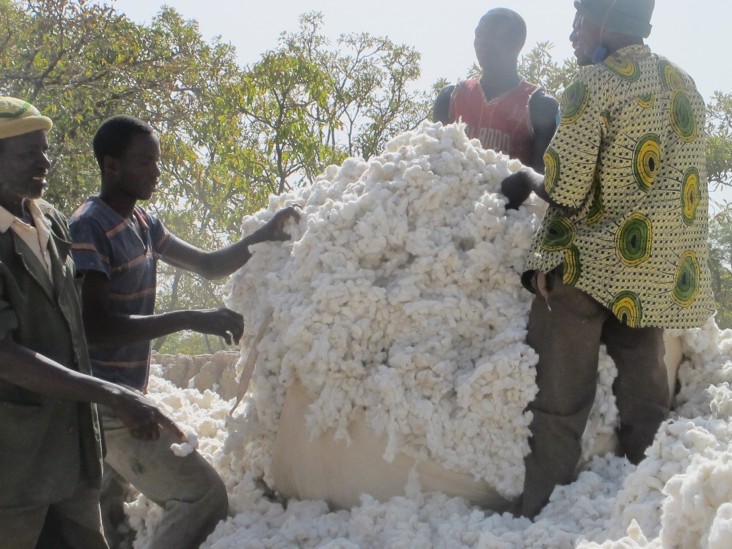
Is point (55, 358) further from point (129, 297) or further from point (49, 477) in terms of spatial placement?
point (129, 297)

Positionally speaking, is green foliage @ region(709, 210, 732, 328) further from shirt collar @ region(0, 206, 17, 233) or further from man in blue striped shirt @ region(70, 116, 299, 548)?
shirt collar @ region(0, 206, 17, 233)

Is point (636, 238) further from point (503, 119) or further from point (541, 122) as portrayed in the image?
point (503, 119)

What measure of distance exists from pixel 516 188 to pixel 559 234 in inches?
14.1

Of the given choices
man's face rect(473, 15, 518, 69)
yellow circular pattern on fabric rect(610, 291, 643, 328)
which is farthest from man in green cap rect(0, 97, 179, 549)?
man's face rect(473, 15, 518, 69)

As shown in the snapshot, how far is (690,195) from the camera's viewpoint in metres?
3.25

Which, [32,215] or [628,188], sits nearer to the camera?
[32,215]

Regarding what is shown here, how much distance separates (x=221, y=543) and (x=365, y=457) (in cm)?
57

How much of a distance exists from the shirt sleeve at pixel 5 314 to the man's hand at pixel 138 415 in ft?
1.15

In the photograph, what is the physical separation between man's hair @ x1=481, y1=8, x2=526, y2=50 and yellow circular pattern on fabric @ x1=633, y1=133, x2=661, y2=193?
122 cm

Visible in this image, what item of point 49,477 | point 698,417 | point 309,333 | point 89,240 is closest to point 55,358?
point 49,477

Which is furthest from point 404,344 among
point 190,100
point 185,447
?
point 190,100

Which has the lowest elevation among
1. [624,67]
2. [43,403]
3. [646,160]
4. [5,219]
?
[43,403]

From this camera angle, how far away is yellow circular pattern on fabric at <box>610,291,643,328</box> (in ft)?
10.4

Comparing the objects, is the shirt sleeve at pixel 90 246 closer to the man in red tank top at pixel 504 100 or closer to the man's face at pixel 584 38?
the man in red tank top at pixel 504 100
